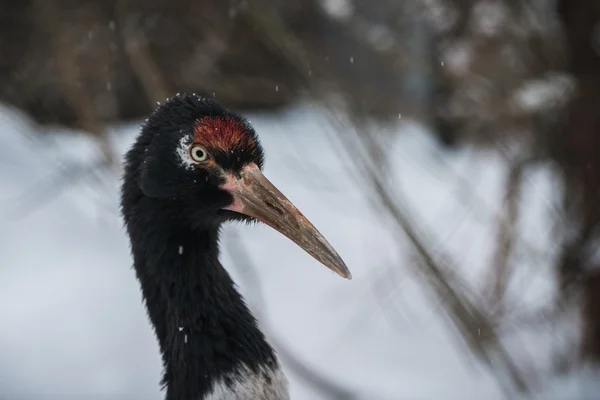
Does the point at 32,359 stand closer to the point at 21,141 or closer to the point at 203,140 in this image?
the point at 21,141

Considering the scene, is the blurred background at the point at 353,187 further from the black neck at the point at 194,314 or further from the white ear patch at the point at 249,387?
the white ear patch at the point at 249,387

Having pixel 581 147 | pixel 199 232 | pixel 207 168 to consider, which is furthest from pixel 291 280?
pixel 207 168

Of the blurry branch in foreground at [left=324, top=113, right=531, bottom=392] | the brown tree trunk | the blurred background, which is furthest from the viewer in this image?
the brown tree trunk

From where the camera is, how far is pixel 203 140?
2.83 metres

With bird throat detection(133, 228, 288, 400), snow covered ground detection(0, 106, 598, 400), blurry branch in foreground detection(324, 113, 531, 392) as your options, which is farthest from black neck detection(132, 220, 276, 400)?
snow covered ground detection(0, 106, 598, 400)

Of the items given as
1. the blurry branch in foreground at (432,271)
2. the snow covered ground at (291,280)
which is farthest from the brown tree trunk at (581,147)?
the blurry branch in foreground at (432,271)

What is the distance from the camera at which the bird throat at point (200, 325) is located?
9.15ft

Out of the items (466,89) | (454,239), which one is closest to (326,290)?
(454,239)

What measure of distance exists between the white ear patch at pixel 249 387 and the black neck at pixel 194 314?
0.07 feet

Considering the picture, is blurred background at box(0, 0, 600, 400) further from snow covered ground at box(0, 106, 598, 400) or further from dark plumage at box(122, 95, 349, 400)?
dark plumage at box(122, 95, 349, 400)

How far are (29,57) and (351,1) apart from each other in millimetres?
2406

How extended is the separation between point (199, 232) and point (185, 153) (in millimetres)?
295

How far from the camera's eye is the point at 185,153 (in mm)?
2850

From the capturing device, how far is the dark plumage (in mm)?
2801
